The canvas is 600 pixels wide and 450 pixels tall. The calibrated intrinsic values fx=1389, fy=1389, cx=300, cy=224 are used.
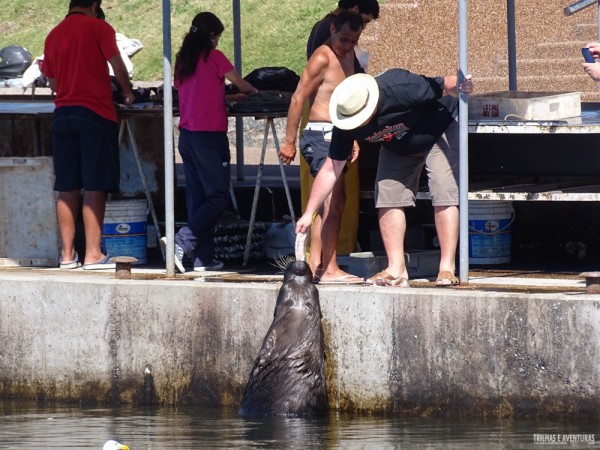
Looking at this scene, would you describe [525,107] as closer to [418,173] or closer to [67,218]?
[418,173]

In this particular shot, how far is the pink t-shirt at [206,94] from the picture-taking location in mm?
8859

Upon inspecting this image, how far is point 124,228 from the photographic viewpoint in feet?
30.6

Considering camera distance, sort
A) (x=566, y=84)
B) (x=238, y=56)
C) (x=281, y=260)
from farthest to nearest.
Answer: (x=566, y=84) < (x=238, y=56) < (x=281, y=260)

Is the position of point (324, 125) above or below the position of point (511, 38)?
below

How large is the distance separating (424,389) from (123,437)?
1.62m

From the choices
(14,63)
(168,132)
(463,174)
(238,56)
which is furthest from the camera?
(14,63)

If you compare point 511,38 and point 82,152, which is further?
Answer: point 511,38

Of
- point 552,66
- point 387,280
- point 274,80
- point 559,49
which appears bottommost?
point 387,280

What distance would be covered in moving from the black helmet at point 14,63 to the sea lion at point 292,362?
302 inches

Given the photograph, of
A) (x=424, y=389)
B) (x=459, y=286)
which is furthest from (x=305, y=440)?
(x=459, y=286)

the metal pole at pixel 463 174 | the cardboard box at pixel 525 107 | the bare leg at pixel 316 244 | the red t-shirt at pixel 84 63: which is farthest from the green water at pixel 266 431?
the red t-shirt at pixel 84 63

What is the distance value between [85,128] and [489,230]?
2.69 metres

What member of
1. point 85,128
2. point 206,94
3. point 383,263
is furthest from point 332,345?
point 85,128

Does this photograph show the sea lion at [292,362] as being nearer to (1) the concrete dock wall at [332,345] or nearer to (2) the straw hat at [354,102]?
(1) the concrete dock wall at [332,345]
